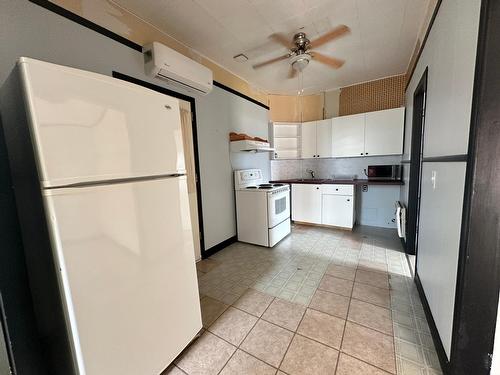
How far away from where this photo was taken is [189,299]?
4.53 feet

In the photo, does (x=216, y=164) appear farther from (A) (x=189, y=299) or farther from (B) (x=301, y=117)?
(B) (x=301, y=117)

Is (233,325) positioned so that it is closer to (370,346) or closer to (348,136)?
(370,346)

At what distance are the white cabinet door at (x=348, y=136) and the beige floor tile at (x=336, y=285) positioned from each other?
2418 millimetres

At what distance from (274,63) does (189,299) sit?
3007 mm

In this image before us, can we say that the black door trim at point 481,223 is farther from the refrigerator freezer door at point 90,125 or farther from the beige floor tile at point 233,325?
the refrigerator freezer door at point 90,125

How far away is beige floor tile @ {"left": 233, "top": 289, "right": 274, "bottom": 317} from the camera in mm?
1795

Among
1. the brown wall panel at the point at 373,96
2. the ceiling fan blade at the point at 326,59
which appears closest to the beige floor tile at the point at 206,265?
the ceiling fan blade at the point at 326,59

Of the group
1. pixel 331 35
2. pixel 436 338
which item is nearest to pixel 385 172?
pixel 331 35

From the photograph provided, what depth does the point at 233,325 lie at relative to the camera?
1.63 m

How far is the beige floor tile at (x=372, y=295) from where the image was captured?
1817 millimetres

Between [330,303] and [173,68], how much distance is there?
2.71m

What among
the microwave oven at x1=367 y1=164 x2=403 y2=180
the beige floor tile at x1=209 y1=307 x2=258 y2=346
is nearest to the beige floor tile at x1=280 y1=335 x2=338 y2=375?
the beige floor tile at x1=209 y1=307 x2=258 y2=346

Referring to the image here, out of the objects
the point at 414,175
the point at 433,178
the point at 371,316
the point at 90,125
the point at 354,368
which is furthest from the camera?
the point at 414,175

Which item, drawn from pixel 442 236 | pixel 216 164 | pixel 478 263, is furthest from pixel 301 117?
pixel 478 263
